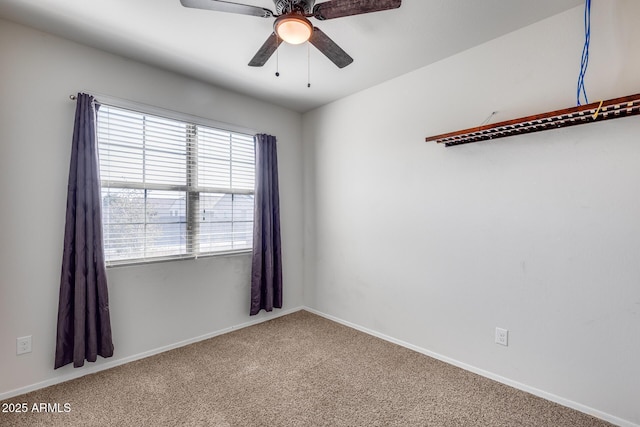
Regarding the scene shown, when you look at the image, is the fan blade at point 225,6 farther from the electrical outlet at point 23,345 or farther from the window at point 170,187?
the electrical outlet at point 23,345

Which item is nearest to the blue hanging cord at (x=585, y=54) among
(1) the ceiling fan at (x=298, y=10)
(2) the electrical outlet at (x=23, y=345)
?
(1) the ceiling fan at (x=298, y=10)

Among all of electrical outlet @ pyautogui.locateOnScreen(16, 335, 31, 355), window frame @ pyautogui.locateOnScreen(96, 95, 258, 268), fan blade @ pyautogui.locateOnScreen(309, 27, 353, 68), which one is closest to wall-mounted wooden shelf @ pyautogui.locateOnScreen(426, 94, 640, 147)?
fan blade @ pyautogui.locateOnScreen(309, 27, 353, 68)

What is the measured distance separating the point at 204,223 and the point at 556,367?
9.92 feet

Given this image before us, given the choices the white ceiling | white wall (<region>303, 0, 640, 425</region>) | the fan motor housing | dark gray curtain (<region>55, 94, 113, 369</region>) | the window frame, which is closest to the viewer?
the fan motor housing

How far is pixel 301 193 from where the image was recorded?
388 centimetres

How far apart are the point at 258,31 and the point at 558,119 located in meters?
2.01

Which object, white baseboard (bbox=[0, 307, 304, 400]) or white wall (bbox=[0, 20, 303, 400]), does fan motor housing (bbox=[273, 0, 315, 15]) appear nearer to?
white wall (bbox=[0, 20, 303, 400])

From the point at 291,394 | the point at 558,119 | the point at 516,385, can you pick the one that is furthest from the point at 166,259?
the point at 558,119

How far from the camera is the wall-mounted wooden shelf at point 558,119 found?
61.0 inches

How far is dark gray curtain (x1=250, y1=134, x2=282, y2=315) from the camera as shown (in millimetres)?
3242

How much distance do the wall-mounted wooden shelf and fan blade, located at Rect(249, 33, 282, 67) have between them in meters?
1.36

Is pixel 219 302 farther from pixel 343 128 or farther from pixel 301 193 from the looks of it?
pixel 343 128

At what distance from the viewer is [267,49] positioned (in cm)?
182

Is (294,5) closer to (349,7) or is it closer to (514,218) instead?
(349,7)
